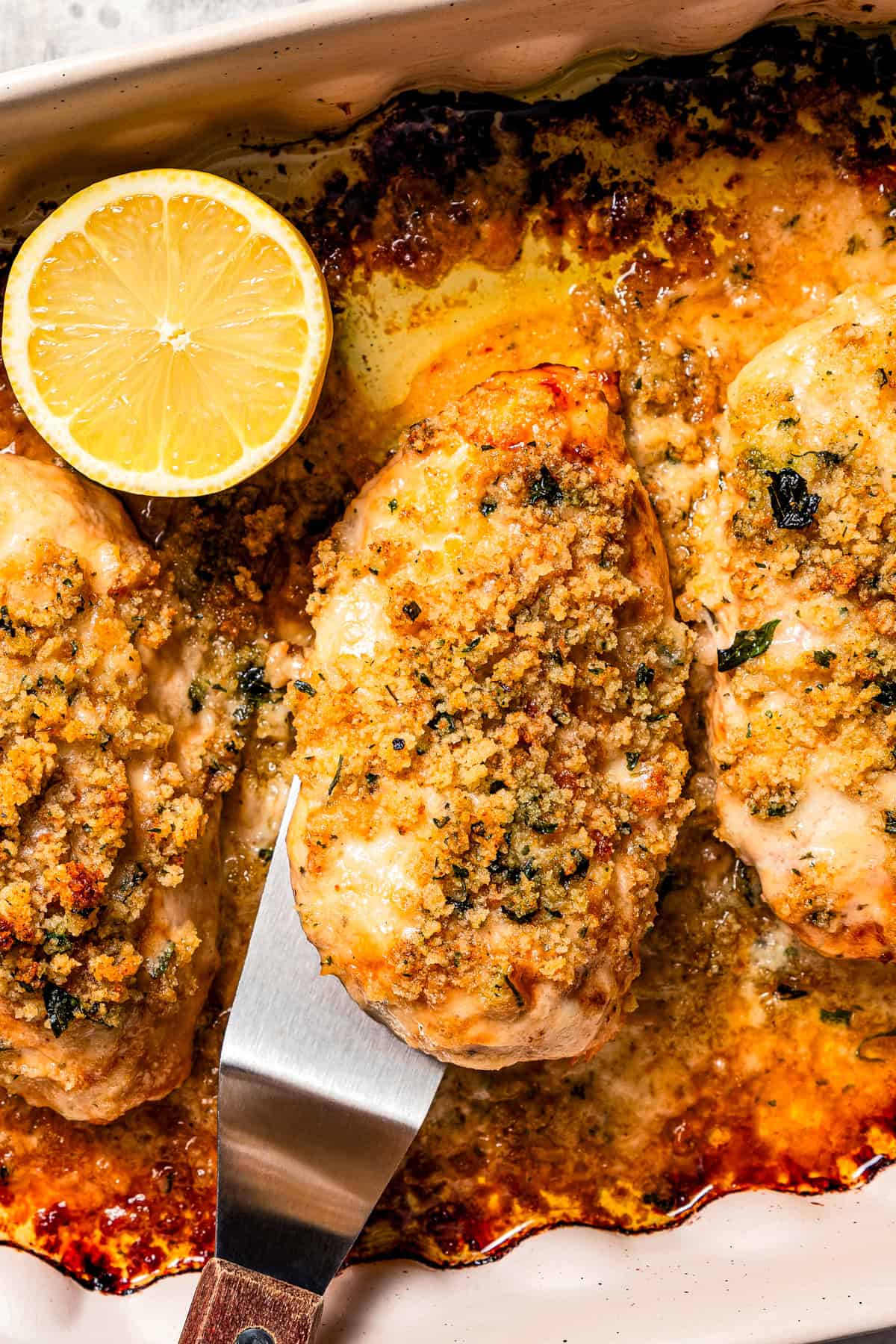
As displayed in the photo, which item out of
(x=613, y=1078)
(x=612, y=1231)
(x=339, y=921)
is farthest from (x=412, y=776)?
(x=612, y=1231)

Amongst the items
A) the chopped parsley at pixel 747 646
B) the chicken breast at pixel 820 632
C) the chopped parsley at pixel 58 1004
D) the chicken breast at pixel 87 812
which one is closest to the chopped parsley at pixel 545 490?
the chicken breast at pixel 820 632

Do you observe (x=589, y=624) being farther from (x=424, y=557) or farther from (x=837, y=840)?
(x=837, y=840)

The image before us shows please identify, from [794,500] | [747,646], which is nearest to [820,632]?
[747,646]

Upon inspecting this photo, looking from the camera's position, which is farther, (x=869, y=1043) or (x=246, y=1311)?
(x=869, y=1043)

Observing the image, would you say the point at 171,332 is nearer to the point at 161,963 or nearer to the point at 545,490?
the point at 545,490

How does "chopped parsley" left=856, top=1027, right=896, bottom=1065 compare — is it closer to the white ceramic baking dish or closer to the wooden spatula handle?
the white ceramic baking dish

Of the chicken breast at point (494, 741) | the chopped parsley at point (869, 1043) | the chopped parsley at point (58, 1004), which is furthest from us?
the chopped parsley at point (869, 1043)

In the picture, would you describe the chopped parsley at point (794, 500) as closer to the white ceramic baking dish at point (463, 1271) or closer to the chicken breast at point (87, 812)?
the white ceramic baking dish at point (463, 1271)
